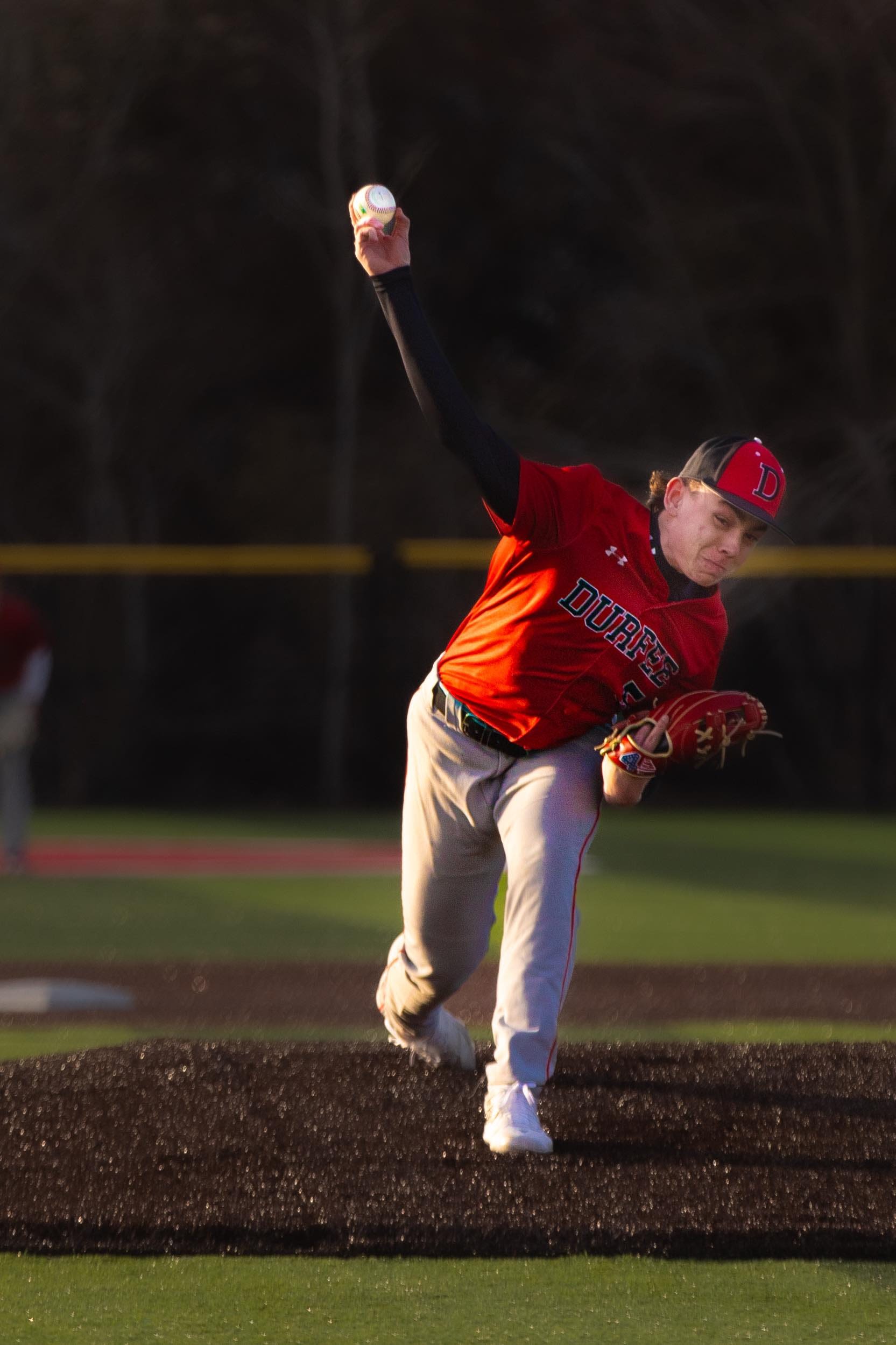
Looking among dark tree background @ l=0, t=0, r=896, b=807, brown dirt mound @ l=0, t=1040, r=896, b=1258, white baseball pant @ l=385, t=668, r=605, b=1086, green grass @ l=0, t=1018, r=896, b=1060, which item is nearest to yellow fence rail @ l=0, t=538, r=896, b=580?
dark tree background @ l=0, t=0, r=896, b=807

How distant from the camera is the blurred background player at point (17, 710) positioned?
12.2 m

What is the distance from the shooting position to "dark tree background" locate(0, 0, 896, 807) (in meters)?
18.0

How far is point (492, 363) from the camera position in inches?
914

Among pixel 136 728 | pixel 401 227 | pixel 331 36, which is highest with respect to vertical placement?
pixel 331 36

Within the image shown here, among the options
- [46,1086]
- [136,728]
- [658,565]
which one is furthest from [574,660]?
[136,728]

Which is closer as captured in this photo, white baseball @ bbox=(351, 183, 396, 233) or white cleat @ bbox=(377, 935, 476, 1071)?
white baseball @ bbox=(351, 183, 396, 233)

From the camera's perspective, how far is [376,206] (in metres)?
4.39

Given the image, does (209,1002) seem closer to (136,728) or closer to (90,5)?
(136,728)

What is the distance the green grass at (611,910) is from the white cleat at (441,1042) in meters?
3.08

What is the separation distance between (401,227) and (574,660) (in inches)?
45.6

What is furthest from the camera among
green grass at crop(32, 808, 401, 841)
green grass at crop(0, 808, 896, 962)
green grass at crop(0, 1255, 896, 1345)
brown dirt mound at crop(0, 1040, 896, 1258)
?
green grass at crop(32, 808, 401, 841)

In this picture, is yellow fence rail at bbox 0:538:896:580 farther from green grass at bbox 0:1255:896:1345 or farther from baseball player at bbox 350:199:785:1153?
green grass at bbox 0:1255:896:1345

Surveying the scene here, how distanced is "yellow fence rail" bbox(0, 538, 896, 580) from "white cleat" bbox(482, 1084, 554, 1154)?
39.5 feet

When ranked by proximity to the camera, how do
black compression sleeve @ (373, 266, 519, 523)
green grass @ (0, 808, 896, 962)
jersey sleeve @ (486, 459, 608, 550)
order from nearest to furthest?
1. black compression sleeve @ (373, 266, 519, 523)
2. jersey sleeve @ (486, 459, 608, 550)
3. green grass @ (0, 808, 896, 962)
